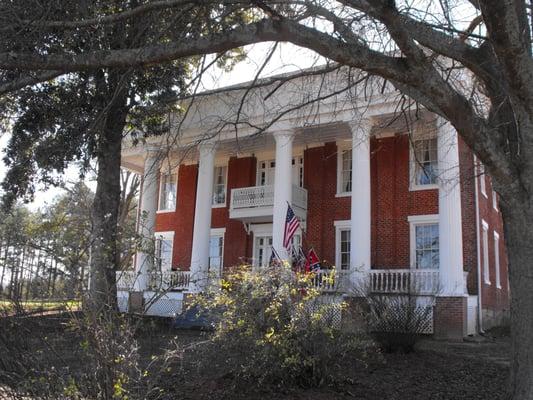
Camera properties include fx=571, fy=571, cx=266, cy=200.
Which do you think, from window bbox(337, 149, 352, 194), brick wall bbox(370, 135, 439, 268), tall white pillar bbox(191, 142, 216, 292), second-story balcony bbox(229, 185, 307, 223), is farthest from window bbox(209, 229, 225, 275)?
brick wall bbox(370, 135, 439, 268)

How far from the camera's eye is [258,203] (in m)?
22.5

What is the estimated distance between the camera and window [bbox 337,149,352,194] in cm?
2222

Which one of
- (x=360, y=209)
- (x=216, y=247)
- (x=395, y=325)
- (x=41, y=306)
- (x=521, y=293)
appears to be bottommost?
(x=395, y=325)

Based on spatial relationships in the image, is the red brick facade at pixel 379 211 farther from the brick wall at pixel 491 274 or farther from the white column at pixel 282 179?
the white column at pixel 282 179

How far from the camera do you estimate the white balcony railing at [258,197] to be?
22094 millimetres

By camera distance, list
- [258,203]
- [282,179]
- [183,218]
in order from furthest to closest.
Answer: [183,218], [258,203], [282,179]

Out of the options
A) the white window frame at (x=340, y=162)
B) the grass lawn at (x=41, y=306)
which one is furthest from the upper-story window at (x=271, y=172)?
the grass lawn at (x=41, y=306)

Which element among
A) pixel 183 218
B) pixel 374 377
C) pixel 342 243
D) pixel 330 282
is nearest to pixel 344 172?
pixel 342 243

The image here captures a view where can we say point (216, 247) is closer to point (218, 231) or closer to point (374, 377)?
point (218, 231)

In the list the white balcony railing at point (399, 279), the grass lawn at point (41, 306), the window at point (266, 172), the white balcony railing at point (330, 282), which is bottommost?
the grass lawn at point (41, 306)

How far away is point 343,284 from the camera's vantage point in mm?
16688

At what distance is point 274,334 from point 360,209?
38.2 feet

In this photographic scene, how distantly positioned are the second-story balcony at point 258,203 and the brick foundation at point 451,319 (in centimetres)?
730

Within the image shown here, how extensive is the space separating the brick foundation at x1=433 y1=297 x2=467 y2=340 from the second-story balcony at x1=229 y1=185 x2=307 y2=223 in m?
7.30
